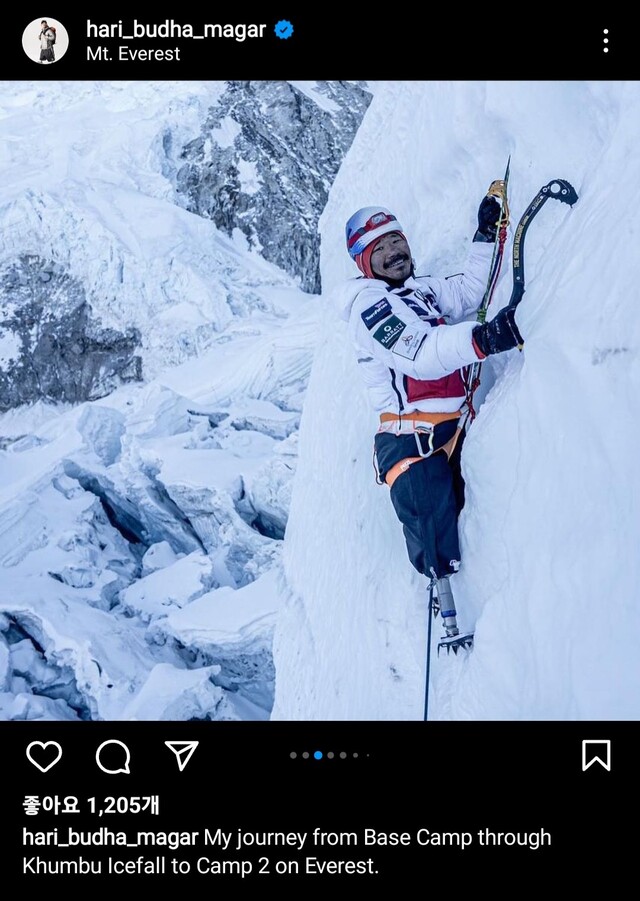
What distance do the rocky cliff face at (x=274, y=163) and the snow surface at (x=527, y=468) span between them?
15.8 m

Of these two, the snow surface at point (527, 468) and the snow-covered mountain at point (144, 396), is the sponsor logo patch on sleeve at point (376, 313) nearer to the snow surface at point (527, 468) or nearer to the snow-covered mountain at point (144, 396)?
the snow surface at point (527, 468)

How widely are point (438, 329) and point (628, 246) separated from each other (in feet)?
1.38

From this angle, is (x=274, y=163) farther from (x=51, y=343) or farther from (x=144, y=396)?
(x=144, y=396)

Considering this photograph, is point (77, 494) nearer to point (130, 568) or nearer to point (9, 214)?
point (130, 568)

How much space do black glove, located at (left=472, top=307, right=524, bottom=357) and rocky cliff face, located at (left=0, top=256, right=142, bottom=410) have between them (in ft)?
52.7

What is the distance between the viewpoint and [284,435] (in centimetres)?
1012

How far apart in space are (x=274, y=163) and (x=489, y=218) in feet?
60.7

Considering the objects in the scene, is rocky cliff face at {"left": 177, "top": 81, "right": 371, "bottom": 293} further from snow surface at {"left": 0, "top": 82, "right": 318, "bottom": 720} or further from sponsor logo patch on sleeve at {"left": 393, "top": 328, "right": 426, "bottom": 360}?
sponsor logo patch on sleeve at {"left": 393, "top": 328, "right": 426, "bottom": 360}

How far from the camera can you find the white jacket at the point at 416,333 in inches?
67.3

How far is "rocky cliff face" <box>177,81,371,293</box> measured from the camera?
18234 millimetres
